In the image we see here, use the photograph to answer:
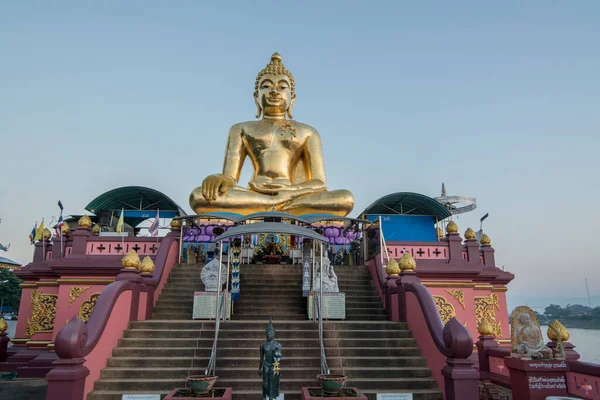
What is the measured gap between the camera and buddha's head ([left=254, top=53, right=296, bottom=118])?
1744 centimetres

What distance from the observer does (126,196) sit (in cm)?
2403

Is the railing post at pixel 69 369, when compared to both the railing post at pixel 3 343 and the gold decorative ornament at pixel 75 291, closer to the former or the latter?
the gold decorative ornament at pixel 75 291

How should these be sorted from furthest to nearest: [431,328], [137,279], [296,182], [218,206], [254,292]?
1. [296,182]
2. [218,206]
3. [254,292]
4. [137,279]
5. [431,328]

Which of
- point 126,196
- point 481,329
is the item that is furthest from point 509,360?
point 126,196

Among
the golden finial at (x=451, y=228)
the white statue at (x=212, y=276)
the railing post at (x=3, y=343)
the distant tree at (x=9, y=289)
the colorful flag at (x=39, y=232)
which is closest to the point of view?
the white statue at (x=212, y=276)

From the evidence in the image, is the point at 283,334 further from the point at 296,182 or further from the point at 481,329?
the point at 296,182

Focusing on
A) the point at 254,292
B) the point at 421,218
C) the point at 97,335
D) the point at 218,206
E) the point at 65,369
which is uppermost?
the point at 421,218

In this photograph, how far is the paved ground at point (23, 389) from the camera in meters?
8.16

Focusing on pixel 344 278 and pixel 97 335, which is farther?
pixel 344 278

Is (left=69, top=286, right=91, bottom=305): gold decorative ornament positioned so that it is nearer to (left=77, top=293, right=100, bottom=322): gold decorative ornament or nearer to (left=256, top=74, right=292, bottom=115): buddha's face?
(left=77, top=293, right=100, bottom=322): gold decorative ornament

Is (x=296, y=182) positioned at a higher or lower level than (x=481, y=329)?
higher

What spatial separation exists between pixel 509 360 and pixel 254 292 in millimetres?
5930

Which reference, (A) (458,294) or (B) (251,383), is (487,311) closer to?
(A) (458,294)

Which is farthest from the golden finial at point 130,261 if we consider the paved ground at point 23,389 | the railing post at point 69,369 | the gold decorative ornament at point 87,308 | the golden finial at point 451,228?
the golden finial at point 451,228
